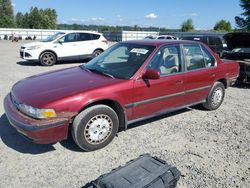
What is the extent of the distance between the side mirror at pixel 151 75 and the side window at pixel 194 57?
44.7 inches

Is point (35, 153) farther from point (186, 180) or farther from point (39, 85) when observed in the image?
point (186, 180)

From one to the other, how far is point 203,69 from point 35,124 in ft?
11.5

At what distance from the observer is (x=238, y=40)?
31.2 ft

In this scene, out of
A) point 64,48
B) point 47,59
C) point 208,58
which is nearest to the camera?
point 208,58

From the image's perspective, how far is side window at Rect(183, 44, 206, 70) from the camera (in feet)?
17.4

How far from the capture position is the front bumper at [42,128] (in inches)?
143

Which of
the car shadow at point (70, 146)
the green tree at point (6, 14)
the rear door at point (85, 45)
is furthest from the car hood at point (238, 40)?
the green tree at point (6, 14)

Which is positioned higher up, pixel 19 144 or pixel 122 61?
pixel 122 61

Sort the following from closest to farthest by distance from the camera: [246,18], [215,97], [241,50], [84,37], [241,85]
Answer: [215,97]
[241,85]
[241,50]
[84,37]
[246,18]

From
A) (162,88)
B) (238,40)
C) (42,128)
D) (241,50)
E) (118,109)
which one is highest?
(238,40)

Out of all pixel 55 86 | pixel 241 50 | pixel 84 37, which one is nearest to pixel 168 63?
pixel 55 86

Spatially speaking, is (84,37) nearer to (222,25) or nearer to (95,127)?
(95,127)

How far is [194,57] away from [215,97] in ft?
3.96

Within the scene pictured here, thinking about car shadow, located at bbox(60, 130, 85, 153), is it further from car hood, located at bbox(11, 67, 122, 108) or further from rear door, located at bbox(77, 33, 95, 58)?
rear door, located at bbox(77, 33, 95, 58)
